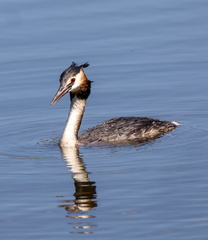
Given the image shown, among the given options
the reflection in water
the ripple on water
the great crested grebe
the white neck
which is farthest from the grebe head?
the reflection in water

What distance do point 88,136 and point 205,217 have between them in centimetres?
467

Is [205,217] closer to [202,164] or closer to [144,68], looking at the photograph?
[202,164]

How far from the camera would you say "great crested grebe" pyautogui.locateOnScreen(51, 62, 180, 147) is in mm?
13969

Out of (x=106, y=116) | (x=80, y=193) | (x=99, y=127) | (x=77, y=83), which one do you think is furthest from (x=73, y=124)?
(x=80, y=193)

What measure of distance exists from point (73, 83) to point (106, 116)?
1807mm

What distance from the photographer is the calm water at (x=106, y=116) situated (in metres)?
10.0

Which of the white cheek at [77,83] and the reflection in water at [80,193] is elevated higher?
the white cheek at [77,83]

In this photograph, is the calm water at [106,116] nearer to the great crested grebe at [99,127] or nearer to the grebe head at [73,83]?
the great crested grebe at [99,127]

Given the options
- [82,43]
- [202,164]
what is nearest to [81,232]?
[202,164]

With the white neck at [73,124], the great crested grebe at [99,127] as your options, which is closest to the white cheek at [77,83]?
the great crested grebe at [99,127]

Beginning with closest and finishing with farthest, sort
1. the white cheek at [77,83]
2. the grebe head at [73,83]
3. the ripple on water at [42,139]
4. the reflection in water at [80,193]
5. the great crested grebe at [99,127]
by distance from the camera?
the reflection in water at [80,193], the ripple on water at [42,139], the grebe head at [73,83], the white cheek at [77,83], the great crested grebe at [99,127]

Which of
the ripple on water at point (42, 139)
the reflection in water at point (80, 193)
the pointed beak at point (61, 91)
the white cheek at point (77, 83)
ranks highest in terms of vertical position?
the white cheek at point (77, 83)

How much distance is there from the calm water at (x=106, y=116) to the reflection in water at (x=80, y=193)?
0.02 metres

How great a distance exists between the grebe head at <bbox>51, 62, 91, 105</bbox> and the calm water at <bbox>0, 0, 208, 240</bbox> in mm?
977
